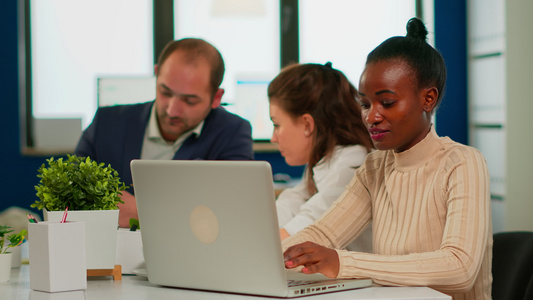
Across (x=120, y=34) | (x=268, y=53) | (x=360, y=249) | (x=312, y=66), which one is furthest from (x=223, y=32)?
(x=360, y=249)

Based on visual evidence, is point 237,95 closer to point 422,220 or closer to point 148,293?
point 422,220

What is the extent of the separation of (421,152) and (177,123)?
92 cm

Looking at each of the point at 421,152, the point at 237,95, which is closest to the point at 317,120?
the point at 421,152

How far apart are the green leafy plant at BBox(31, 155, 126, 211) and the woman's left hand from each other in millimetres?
380

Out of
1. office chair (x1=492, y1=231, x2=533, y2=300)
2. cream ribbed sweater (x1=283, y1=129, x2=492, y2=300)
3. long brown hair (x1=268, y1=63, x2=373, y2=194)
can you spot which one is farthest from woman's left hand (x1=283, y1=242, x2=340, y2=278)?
long brown hair (x1=268, y1=63, x2=373, y2=194)

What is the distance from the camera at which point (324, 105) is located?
2094 mm

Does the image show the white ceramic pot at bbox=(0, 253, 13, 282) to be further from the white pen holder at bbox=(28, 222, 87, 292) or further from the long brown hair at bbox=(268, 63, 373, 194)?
the long brown hair at bbox=(268, 63, 373, 194)

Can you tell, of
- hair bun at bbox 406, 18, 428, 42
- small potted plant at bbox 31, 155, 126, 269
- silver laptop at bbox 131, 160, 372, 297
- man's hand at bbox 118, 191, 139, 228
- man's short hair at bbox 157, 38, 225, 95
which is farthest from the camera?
man's short hair at bbox 157, 38, 225, 95

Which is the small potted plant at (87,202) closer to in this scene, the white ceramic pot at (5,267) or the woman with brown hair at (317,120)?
the white ceramic pot at (5,267)

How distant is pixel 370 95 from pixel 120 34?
409 cm

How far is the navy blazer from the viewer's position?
7.11 feet

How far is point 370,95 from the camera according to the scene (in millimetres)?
1386

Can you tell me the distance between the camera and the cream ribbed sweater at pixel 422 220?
1.21 meters

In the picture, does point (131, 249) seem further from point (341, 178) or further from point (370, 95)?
point (341, 178)
